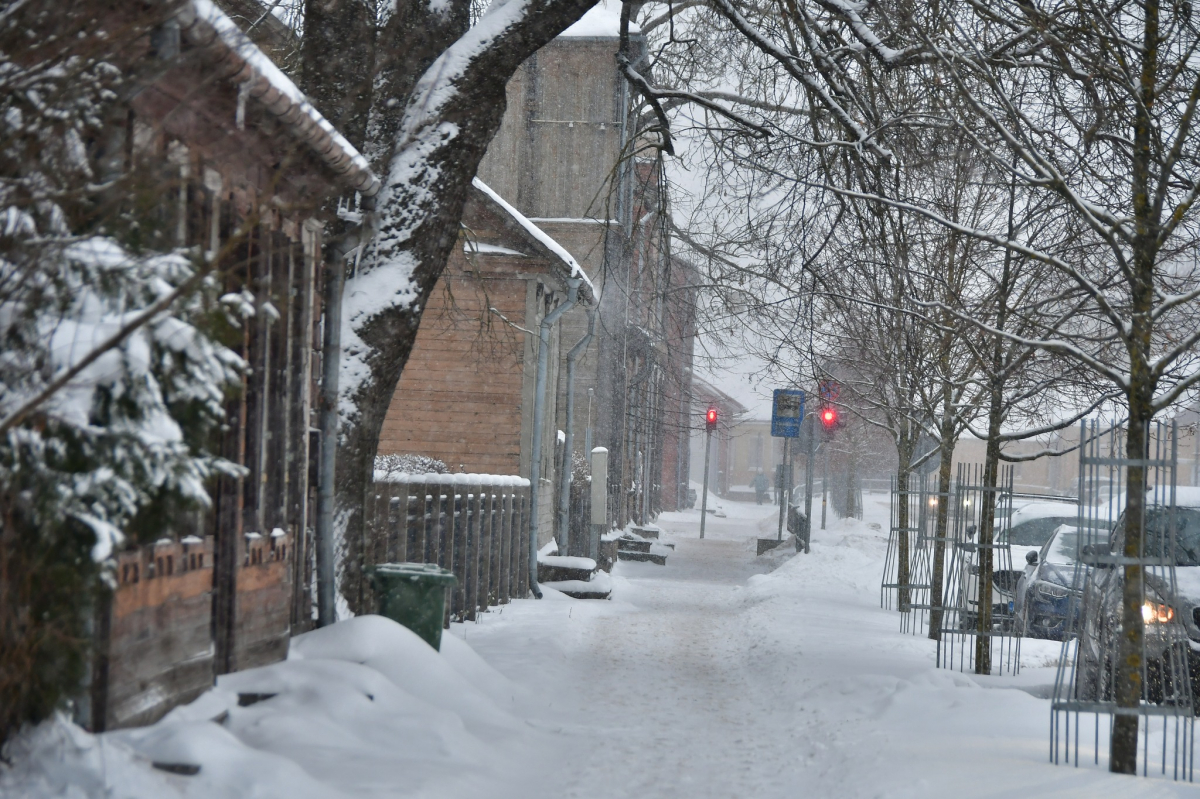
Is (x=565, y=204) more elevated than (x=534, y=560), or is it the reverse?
(x=565, y=204)

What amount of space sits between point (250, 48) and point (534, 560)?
35.0 feet

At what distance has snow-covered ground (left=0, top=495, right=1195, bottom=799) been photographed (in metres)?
4.87

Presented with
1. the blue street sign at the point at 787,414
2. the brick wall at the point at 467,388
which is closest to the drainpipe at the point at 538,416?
the brick wall at the point at 467,388

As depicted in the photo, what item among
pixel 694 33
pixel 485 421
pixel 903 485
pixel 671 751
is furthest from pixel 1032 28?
pixel 485 421

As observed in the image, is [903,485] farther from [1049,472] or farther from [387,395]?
[1049,472]

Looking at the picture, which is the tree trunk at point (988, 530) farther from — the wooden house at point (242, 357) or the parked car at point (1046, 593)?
the wooden house at point (242, 357)

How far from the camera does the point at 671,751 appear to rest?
275 inches

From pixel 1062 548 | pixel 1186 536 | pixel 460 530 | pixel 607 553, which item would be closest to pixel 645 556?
pixel 607 553

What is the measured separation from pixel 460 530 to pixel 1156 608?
6.31 meters

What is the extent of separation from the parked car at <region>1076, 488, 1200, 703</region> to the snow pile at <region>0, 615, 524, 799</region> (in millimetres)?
3247

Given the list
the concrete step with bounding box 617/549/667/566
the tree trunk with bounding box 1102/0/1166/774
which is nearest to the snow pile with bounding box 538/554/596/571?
the concrete step with bounding box 617/549/667/566

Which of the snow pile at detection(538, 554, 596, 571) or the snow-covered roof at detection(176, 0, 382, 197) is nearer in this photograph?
the snow-covered roof at detection(176, 0, 382, 197)

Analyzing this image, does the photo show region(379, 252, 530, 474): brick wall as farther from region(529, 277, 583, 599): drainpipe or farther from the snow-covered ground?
the snow-covered ground

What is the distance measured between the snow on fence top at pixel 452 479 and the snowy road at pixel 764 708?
1.42 meters
